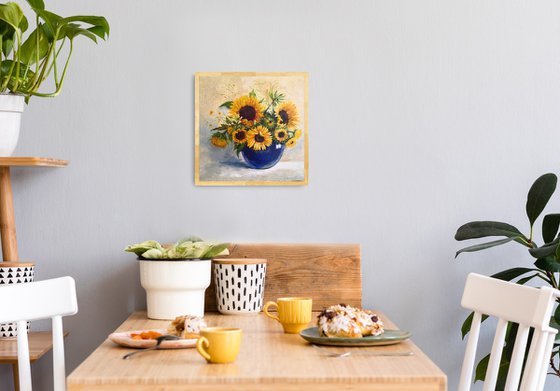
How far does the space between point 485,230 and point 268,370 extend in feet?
3.16

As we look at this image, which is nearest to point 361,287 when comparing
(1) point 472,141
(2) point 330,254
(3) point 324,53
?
(2) point 330,254

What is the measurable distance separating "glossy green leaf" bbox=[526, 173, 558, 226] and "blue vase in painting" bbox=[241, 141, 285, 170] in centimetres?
74

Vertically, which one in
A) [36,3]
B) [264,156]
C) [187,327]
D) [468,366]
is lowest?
[468,366]

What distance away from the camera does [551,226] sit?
2268 millimetres

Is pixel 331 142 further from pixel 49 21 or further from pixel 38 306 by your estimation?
pixel 38 306

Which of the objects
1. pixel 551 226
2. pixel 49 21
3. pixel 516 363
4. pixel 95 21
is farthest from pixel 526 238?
pixel 49 21

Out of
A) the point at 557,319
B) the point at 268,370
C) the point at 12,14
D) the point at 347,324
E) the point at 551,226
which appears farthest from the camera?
the point at 551,226

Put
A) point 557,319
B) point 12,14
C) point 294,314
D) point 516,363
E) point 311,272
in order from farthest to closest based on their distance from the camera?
point 311,272, point 557,319, point 12,14, point 294,314, point 516,363

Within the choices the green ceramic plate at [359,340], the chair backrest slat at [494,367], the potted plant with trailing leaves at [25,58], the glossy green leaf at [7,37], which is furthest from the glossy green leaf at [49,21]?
the chair backrest slat at [494,367]

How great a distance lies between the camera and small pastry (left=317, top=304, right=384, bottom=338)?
175 centimetres

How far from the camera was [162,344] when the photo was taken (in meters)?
1.70

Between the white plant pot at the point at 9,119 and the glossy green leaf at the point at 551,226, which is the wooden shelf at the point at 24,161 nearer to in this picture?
the white plant pot at the point at 9,119

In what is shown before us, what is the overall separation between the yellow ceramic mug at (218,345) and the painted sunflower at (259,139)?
0.95 metres

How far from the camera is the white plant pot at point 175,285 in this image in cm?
212
